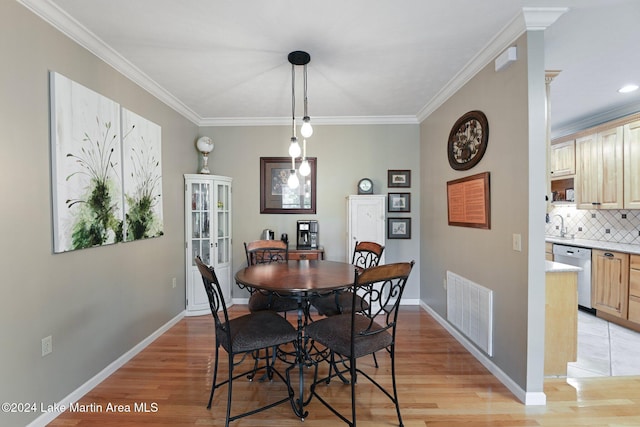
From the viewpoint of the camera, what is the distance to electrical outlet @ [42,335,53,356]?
1.75 metres


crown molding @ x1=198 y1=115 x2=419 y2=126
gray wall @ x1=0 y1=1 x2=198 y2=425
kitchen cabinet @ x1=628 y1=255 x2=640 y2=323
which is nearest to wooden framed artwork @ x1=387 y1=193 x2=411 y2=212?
crown molding @ x1=198 y1=115 x2=419 y2=126

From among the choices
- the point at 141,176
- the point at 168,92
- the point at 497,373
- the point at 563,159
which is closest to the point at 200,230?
the point at 141,176

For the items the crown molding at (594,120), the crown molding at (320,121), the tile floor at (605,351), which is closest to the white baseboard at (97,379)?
the crown molding at (320,121)

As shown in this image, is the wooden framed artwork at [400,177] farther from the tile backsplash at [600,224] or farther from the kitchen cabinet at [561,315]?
the tile backsplash at [600,224]

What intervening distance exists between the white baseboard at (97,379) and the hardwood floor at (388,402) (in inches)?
1.6

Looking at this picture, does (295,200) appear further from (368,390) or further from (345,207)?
(368,390)

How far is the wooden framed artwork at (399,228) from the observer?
393 cm

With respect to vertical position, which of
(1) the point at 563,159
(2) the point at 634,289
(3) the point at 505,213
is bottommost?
(2) the point at 634,289

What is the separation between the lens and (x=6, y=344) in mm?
1541

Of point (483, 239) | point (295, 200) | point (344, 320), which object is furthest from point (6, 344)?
point (483, 239)

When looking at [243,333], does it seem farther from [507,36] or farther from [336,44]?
[507,36]

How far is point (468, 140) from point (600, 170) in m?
2.47

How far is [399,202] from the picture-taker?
13.0 ft

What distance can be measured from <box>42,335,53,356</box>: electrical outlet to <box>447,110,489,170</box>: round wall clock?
3.40 meters
